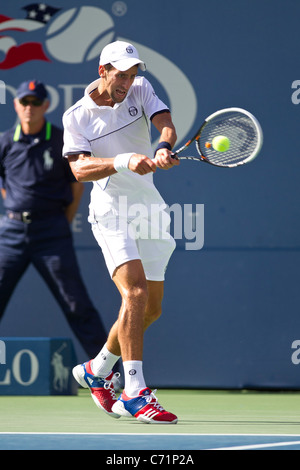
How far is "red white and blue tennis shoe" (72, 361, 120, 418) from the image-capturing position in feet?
17.7

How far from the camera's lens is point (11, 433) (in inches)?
181

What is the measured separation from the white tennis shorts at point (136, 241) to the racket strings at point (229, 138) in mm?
369

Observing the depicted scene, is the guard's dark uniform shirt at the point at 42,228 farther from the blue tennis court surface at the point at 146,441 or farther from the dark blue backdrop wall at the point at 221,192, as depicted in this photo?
the blue tennis court surface at the point at 146,441

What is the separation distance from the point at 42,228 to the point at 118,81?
7.16 ft

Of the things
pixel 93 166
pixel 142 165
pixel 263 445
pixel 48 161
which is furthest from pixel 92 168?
pixel 48 161

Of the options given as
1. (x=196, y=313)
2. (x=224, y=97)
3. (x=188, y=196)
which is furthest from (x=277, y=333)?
(x=224, y=97)

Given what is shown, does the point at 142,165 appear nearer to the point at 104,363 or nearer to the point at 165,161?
the point at 165,161

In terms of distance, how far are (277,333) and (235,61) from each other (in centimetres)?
179

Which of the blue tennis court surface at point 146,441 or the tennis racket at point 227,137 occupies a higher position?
the tennis racket at point 227,137

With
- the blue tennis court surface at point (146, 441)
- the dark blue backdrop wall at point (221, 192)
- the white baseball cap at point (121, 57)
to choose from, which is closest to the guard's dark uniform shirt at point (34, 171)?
the dark blue backdrop wall at point (221, 192)

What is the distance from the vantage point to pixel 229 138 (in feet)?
17.4

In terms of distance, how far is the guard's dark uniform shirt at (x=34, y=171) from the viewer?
711cm

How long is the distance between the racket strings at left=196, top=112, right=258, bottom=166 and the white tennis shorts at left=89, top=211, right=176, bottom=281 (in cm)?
37
